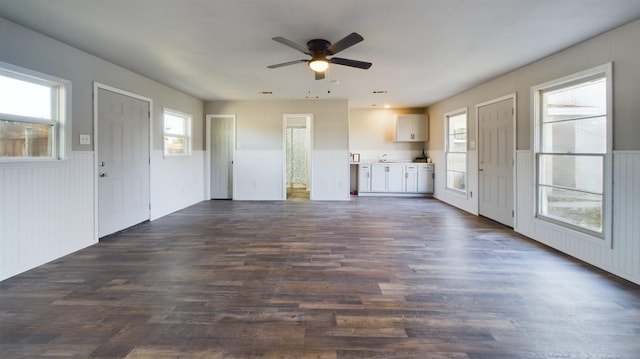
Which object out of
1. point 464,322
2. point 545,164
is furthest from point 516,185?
point 464,322

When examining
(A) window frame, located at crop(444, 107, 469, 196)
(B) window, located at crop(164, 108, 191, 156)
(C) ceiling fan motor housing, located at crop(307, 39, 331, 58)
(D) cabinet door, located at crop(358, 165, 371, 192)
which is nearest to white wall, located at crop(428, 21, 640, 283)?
(A) window frame, located at crop(444, 107, 469, 196)

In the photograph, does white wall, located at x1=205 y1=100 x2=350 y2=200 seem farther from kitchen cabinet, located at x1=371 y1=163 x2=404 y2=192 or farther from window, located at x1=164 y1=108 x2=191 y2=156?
kitchen cabinet, located at x1=371 y1=163 x2=404 y2=192

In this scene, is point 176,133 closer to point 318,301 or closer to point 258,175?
point 258,175

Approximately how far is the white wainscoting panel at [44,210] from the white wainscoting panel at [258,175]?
3.77 meters

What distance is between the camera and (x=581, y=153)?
3525 mm

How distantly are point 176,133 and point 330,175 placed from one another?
11.8ft

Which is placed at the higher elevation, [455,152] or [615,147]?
[455,152]

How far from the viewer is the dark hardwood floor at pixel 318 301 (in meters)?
1.84

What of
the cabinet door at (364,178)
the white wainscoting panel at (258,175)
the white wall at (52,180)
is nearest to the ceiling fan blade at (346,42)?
the white wall at (52,180)

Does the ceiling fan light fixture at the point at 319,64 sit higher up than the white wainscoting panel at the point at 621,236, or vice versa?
the ceiling fan light fixture at the point at 319,64

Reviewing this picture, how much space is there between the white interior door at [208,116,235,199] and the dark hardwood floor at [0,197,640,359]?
11.3ft

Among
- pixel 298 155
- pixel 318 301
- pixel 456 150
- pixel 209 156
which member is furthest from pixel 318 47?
pixel 298 155

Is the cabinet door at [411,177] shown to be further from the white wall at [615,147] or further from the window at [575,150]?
the window at [575,150]

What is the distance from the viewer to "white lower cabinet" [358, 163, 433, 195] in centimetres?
814
